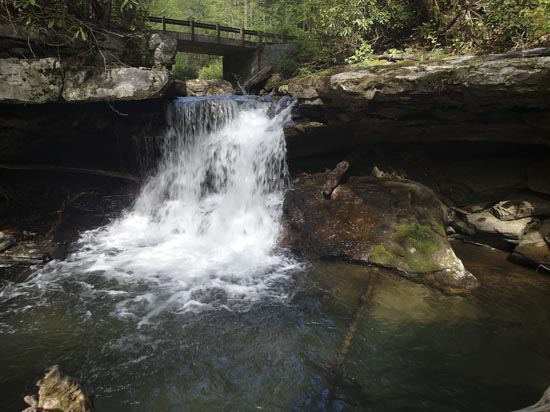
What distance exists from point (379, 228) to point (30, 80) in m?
7.15

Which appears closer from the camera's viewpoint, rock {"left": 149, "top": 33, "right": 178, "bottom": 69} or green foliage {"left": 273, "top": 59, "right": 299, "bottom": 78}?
rock {"left": 149, "top": 33, "right": 178, "bottom": 69}

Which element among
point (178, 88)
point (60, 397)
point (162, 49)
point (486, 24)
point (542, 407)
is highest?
point (486, 24)

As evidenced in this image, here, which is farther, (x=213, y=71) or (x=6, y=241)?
(x=213, y=71)

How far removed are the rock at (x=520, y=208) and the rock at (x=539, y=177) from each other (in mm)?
213

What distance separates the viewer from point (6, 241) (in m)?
6.86

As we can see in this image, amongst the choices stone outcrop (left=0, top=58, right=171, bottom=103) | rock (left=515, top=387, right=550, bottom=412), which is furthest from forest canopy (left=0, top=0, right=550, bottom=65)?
rock (left=515, top=387, right=550, bottom=412)

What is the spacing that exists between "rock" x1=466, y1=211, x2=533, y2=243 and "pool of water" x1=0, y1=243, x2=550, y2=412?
1495 mm

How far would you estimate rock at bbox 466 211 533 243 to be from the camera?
6.85 m

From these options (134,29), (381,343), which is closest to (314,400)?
(381,343)

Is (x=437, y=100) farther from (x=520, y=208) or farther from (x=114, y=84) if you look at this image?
(x=114, y=84)

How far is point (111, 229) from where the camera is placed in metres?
8.36

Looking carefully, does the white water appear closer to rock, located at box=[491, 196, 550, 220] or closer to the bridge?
rock, located at box=[491, 196, 550, 220]

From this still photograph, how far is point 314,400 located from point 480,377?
190 cm

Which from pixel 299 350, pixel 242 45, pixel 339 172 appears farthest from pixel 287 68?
pixel 299 350
